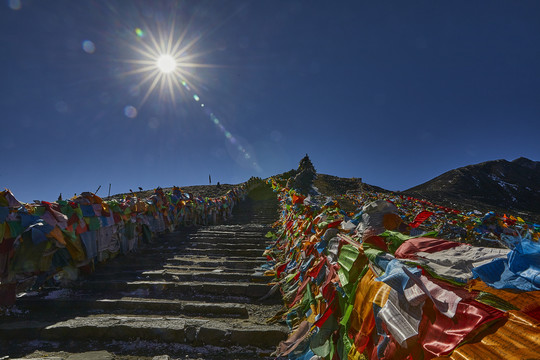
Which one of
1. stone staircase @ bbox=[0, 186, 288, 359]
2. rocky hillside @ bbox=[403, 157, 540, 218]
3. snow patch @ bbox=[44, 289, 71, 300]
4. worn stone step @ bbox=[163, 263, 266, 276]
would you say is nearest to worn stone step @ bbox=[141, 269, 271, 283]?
stone staircase @ bbox=[0, 186, 288, 359]

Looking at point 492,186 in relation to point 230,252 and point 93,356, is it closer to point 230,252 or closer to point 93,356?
point 230,252

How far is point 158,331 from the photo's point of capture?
3.52m

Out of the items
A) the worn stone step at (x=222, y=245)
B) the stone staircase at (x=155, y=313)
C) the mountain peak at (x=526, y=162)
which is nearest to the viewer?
the stone staircase at (x=155, y=313)

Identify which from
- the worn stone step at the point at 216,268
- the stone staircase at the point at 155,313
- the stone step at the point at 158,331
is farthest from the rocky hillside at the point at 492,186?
the stone step at the point at 158,331

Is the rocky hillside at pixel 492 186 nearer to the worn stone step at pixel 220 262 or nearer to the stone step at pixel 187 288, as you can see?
the worn stone step at pixel 220 262

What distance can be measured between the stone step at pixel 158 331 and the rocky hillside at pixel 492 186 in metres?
38.7

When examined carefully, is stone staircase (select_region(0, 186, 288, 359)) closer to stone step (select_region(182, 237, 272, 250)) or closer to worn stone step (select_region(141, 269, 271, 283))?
worn stone step (select_region(141, 269, 271, 283))

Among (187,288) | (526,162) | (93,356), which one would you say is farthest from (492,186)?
(93,356)

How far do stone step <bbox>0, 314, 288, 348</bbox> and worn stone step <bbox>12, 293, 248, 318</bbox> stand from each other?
39 cm

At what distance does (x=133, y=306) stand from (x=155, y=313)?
453 mm

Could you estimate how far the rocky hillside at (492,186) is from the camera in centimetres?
4072

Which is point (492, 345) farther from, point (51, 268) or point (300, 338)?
point (51, 268)

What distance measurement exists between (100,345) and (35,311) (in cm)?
185

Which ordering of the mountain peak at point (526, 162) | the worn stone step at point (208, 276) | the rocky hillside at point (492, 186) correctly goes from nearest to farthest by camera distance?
1. the worn stone step at point (208, 276)
2. the rocky hillside at point (492, 186)
3. the mountain peak at point (526, 162)
